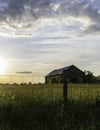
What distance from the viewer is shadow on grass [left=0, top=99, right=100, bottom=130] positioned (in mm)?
10164

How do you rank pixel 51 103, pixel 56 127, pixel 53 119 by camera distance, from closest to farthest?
pixel 56 127 → pixel 53 119 → pixel 51 103

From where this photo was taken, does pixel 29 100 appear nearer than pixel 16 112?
No

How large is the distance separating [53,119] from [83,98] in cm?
387

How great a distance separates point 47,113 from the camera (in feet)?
38.3

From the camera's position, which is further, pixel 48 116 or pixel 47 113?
pixel 47 113

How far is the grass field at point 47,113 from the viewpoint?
33.6 ft

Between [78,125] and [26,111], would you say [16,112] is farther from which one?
[78,125]

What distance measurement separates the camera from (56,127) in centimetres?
998

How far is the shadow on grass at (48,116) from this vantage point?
1016 cm

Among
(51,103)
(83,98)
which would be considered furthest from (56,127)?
(83,98)

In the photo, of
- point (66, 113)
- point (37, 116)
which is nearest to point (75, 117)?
point (66, 113)

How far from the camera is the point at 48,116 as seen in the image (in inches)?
447

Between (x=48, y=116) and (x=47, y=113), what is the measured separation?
1.05ft

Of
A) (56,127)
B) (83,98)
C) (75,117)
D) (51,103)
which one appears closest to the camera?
(56,127)
